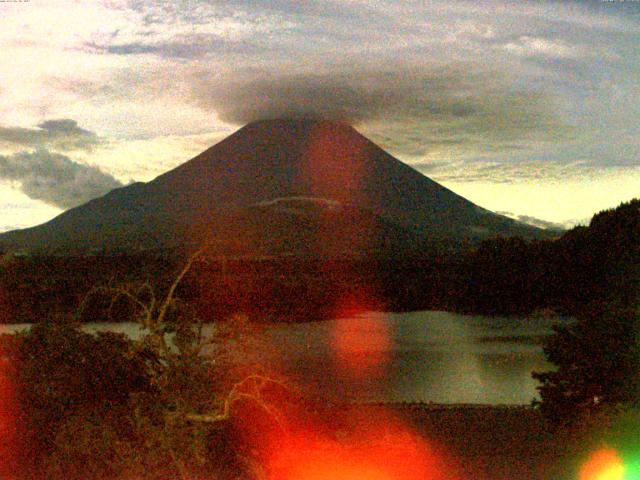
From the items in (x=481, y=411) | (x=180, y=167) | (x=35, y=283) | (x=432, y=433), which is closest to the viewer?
(x=432, y=433)

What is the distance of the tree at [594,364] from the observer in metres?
8.70

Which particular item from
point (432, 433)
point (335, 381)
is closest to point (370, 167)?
point (335, 381)

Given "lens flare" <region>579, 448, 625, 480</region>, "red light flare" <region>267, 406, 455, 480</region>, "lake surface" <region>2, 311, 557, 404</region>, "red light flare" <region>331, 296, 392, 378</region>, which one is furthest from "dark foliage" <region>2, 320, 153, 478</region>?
"red light flare" <region>331, 296, 392, 378</region>

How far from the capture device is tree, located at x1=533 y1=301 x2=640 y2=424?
8.70 metres

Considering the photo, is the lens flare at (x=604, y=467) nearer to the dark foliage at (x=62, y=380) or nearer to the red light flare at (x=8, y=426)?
the dark foliage at (x=62, y=380)

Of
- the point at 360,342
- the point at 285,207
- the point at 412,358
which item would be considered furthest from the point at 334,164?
the point at 412,358

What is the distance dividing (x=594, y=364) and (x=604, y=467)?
137cm

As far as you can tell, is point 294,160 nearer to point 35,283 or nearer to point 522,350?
point 35,283

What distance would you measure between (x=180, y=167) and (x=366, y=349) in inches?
3351

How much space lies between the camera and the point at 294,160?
10838 centimetres

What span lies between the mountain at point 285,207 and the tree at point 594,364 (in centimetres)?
6440

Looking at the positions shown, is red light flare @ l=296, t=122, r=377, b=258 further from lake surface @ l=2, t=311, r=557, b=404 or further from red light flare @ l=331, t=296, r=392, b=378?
lake surface @ l=2, t=311, r=557, b=404

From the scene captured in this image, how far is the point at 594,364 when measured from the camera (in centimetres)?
888

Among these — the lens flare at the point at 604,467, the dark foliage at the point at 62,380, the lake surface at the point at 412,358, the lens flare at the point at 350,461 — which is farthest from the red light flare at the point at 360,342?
the dark foliage at the point at 62,380
